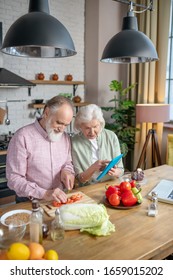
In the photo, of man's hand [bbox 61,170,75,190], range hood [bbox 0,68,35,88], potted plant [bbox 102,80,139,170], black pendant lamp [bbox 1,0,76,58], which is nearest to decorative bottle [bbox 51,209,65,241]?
man's hand [bbox 61,170,75,190]

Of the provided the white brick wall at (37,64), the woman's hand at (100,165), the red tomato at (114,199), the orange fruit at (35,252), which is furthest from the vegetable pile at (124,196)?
the white brick wall at (37,64)

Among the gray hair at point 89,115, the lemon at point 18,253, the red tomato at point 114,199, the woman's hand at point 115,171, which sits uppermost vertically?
the gray hair at point 89,115

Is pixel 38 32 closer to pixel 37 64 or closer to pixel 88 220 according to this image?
pixel 88 220

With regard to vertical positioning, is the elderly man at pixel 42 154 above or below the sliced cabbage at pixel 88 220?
above

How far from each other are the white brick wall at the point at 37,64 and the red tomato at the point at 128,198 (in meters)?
2.70

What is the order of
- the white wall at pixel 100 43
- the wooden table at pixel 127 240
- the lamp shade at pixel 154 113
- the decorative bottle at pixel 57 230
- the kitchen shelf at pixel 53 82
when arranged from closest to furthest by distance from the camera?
the wooden table at pixel 127 240, the decorative bottle at pixel 57 230, the lamp shade at pixel 154 113, the kitchen shelf at pixel 53 82, the white wall at pixel 100 43

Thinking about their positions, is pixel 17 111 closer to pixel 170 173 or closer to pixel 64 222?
pixel 170 173

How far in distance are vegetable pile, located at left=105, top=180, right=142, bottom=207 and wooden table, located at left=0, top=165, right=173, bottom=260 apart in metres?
0.04

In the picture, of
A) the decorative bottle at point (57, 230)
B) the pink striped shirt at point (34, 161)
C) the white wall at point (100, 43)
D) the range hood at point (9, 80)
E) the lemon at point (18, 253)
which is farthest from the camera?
the white wall at point (100, 43)

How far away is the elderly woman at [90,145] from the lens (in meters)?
2.06

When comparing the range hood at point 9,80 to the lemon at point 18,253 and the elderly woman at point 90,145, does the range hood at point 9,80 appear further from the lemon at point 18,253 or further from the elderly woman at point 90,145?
the lemon at point 18,253
